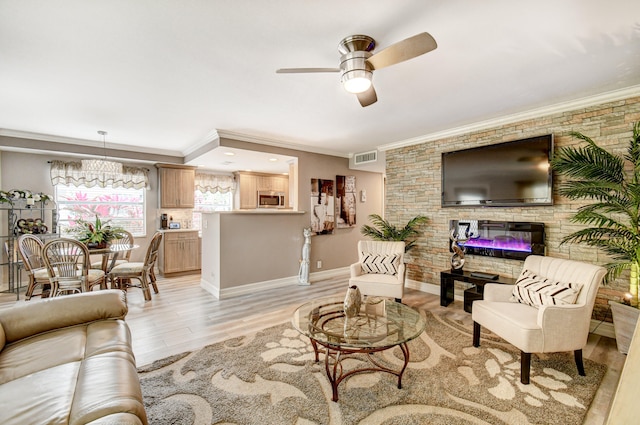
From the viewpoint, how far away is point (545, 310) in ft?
7.45

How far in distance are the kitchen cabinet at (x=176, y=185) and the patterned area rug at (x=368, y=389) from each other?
424cm

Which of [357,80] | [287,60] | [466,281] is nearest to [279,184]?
[466,281]

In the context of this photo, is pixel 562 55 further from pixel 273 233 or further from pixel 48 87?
pixel 48 87

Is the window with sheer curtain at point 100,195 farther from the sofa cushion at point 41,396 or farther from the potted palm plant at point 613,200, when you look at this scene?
the potted palm plant at point 613,200

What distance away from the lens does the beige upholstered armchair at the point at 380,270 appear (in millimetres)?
3688

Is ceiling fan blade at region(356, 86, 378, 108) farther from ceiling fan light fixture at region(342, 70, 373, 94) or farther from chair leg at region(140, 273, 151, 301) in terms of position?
chair leg at region(140, 273, 151, 301)

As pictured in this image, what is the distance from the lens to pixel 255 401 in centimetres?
204

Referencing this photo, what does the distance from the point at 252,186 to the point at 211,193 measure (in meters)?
0.99

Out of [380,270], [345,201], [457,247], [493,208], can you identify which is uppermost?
[345,201]

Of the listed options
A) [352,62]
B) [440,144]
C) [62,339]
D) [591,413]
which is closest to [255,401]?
[62,339]

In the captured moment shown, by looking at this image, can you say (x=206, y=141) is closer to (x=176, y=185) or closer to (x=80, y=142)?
(x=176, y=185)

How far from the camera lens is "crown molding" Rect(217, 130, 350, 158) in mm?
4516

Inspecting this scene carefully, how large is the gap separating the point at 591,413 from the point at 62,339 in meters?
3.48

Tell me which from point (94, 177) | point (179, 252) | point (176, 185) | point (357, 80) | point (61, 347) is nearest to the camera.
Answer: point (61, 347)
